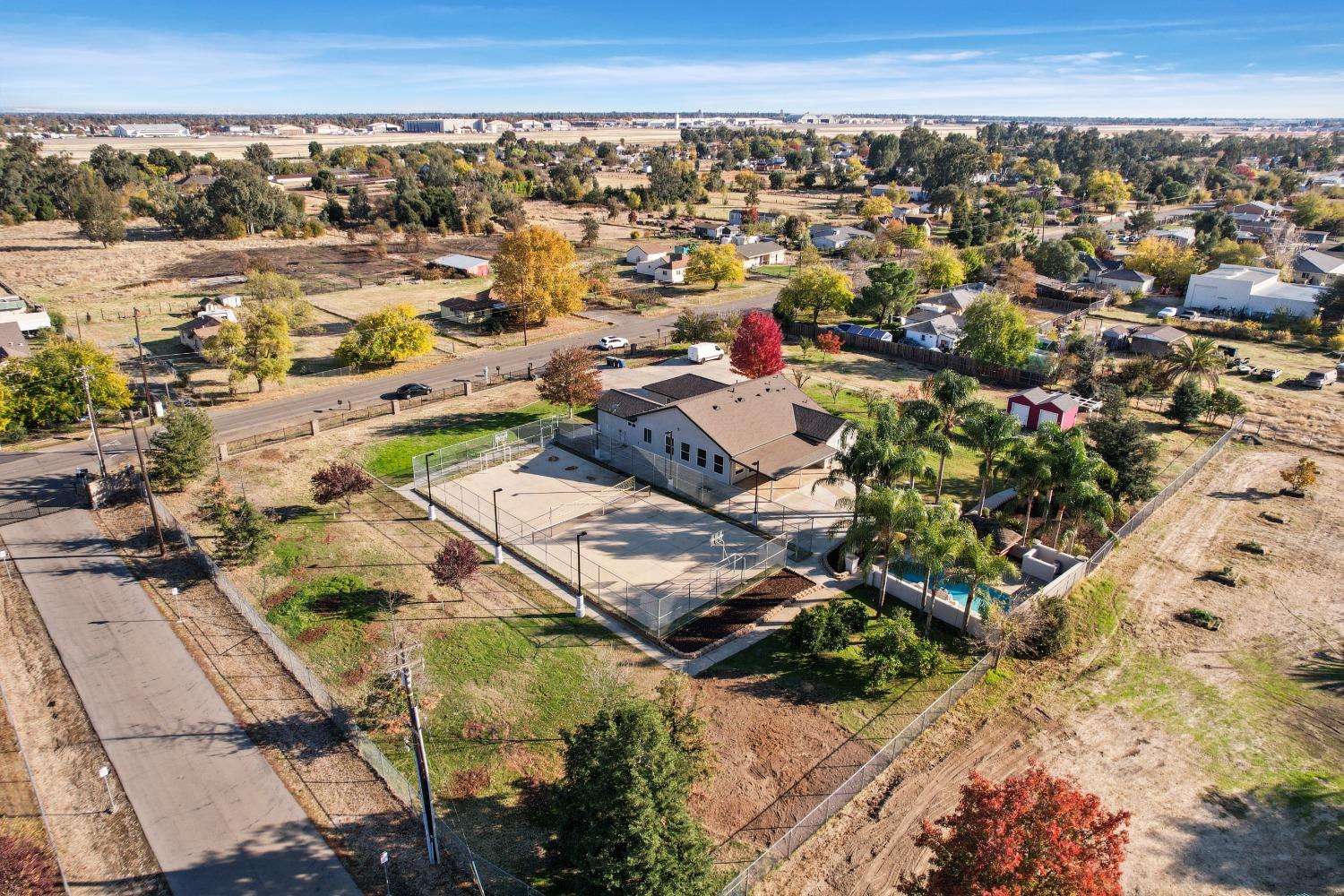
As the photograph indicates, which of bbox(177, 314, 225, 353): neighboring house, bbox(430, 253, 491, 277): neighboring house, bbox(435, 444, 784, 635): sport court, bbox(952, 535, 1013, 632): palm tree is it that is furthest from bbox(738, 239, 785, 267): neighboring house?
bbox(952, 535, 1013, 632): palm tree

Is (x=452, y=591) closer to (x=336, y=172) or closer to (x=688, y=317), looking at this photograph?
(x=688, y=317)

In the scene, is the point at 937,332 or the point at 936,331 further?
the point at 936,331

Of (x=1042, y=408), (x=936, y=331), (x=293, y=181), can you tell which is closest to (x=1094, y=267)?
(x=936, y=331)

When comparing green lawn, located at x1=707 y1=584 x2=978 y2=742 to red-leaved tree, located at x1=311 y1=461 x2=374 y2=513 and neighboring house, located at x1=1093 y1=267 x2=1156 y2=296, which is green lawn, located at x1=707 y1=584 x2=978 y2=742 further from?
neighboring house, located at x1=1093 y1=267 x2=1156 y2=296

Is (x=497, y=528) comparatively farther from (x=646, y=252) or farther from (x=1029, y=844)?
(x=646, y=252)

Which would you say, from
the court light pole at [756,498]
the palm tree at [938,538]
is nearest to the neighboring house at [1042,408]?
the court light pole at [756,498]

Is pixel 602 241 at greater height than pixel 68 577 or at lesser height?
greater

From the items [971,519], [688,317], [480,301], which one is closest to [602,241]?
[480,301]
